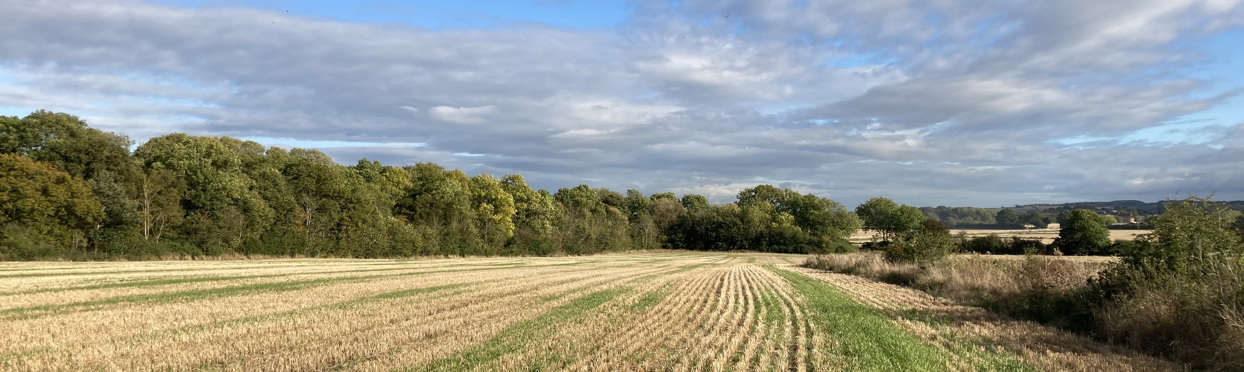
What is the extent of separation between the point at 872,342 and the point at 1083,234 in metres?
Result: 81.9

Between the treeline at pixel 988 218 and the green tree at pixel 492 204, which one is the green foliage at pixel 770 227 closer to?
the treeline at pixel 988 218

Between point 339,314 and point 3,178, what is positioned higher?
point 3,178

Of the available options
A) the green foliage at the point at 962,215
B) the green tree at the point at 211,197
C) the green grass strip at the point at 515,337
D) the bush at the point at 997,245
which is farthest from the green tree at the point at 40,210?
the green foliage at the point at 962,215

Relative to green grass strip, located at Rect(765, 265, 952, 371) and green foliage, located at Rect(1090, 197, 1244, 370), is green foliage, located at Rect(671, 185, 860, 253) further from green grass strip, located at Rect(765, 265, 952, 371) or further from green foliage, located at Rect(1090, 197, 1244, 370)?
green foliage, located at Rect(1090, 197, 1244, 370)

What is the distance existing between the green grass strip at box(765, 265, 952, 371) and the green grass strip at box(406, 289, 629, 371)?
5.07 meters

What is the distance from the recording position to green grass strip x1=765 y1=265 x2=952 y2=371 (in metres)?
9.31

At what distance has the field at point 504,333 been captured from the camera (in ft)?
30.1

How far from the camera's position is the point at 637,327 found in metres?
12.6

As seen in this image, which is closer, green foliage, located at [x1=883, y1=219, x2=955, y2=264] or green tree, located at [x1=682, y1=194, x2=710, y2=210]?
green foliage, located at [x1=883, y1=219, x2=955, y2=264]

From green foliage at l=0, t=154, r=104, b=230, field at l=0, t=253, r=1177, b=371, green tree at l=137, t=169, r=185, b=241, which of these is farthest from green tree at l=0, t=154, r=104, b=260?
field at l=0, t=253, r=1177, b=371

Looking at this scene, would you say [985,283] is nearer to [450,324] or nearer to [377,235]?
[450,324]

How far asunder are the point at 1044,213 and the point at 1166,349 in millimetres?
154414

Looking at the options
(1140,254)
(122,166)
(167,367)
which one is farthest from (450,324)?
(122,166)

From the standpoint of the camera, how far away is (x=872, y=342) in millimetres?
11117
